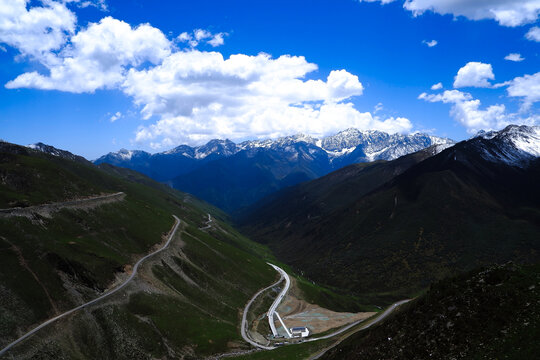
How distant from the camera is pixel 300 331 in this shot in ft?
384

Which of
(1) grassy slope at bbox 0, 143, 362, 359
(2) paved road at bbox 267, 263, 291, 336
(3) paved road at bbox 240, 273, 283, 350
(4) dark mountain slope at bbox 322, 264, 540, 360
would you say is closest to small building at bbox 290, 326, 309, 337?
(2) paved road at bbox 267, 263, 291, 336

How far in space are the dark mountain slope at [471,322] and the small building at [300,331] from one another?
2541 inches

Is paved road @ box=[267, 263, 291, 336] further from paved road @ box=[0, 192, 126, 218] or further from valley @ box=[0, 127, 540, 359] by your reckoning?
paved road @ box=[0, 192, 126, 218]

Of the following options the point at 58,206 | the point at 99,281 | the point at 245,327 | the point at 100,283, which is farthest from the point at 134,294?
the point at 58,206

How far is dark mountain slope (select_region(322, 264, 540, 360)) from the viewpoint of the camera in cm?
3753

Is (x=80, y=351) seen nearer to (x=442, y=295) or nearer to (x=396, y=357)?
(x=396, y=357)

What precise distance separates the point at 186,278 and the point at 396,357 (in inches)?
3868

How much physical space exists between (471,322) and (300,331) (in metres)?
84.3

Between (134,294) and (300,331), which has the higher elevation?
(134,294)

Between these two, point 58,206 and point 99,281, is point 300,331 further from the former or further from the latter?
point 58,206

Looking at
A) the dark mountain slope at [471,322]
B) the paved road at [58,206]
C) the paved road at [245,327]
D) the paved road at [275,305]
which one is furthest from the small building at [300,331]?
the paved road at [58,206]

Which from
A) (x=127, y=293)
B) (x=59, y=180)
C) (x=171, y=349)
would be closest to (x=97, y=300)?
(x=127, y=293)

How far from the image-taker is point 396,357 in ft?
148

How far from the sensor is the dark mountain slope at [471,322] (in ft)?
123
